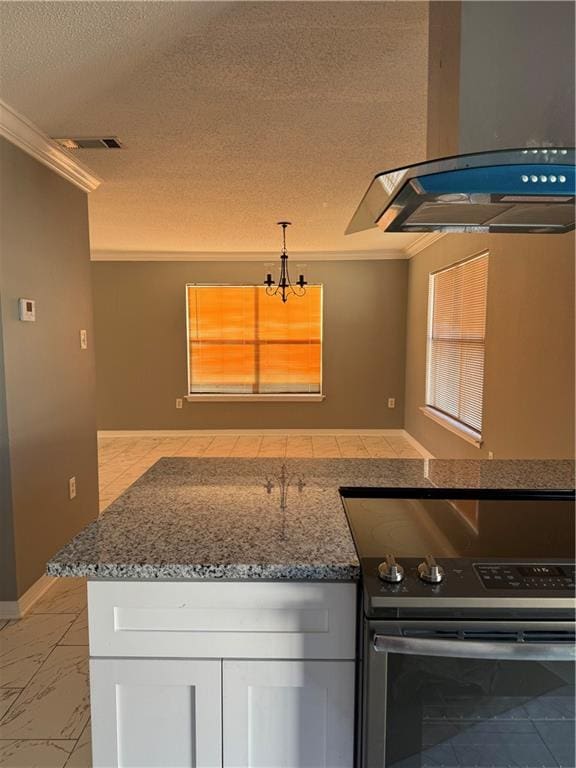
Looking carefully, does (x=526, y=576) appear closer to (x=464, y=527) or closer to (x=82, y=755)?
(x=464, y=527)

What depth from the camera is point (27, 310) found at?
246cm

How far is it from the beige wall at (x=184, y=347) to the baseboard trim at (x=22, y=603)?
4.08m

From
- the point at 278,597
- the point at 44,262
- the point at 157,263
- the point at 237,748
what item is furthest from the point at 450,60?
the point at 157,263

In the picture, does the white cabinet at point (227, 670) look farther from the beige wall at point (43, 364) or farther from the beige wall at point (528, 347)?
the beige wall at point (528, 347)

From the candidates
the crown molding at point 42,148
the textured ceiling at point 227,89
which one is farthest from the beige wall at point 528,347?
the crown molding at point 42,148

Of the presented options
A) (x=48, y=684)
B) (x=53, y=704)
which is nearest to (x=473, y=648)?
(x=53, y=704)

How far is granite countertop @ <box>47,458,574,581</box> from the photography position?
1.00 meters

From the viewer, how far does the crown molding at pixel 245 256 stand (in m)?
6.30

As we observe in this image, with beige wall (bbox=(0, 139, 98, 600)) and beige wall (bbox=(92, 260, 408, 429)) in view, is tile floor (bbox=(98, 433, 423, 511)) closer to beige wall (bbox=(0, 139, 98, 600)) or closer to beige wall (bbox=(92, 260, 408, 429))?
beige wall (bbox=(92, 260, 408, 429))

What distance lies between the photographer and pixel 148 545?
Result: 1.08m

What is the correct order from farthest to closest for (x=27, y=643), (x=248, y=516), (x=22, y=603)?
(x=22, y=603) → (x=27, y=643) → (x=248, y=516)

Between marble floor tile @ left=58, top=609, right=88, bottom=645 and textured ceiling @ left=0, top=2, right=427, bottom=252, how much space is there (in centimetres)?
247

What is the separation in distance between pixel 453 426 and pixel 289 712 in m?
3.66

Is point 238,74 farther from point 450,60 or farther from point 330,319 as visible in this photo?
Result: point 330,319
